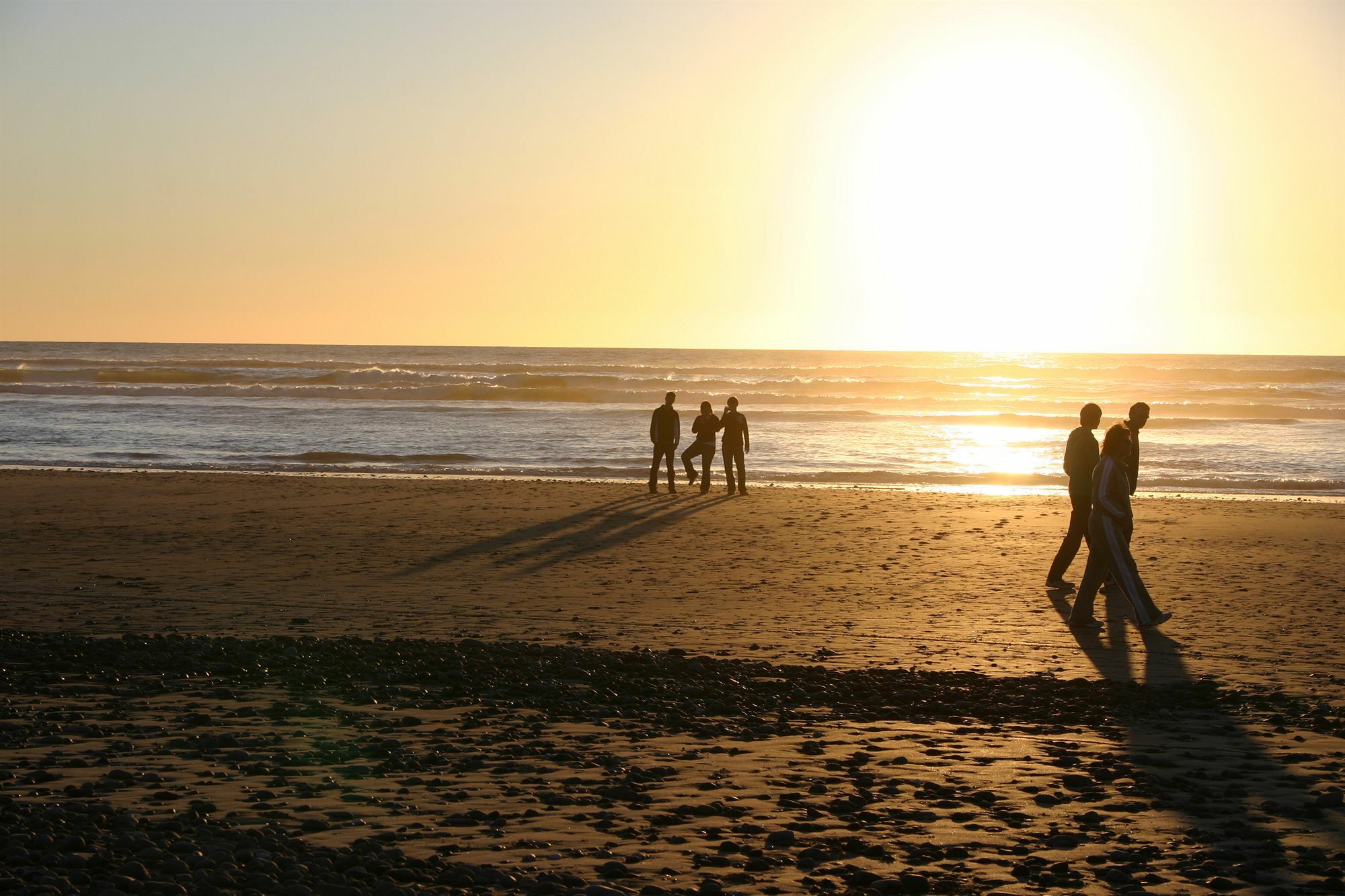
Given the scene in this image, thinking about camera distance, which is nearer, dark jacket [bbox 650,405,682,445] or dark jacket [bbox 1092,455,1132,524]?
dark jacket [bbox 1092,455,1132,524]

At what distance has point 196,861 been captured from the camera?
4.33 metres

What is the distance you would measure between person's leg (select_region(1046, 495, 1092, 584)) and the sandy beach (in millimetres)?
632

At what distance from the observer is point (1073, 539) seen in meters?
11.2

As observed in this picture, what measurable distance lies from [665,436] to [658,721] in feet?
41.0

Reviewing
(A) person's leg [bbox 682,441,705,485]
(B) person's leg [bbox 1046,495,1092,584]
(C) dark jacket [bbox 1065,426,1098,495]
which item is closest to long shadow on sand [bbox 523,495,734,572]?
(A) person's leg [bbox 682,441,705,485]

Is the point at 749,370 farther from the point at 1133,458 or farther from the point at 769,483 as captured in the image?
the point at 1133,458

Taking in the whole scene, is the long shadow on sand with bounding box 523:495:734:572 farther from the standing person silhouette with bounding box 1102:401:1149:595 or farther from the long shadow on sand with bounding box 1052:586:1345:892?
the long shadow on sand with bounding box 1052:586:1345:892

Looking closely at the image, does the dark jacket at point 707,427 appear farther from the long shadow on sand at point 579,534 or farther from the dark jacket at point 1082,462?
the dark jacket at point 1082,462

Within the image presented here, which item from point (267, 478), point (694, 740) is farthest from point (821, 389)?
point (694, 740)

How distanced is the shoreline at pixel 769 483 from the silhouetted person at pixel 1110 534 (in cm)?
994

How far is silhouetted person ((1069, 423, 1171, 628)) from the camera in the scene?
30.7 ft

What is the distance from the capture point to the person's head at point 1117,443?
9367 millimetres

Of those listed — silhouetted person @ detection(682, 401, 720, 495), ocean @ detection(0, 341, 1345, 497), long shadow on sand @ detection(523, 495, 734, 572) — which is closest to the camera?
long shadow on sand @ detection(523, 495, 734, 572)

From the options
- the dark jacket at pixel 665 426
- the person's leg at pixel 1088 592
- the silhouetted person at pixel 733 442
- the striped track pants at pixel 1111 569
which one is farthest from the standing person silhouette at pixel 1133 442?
the dark jacket at pixel 665 426
